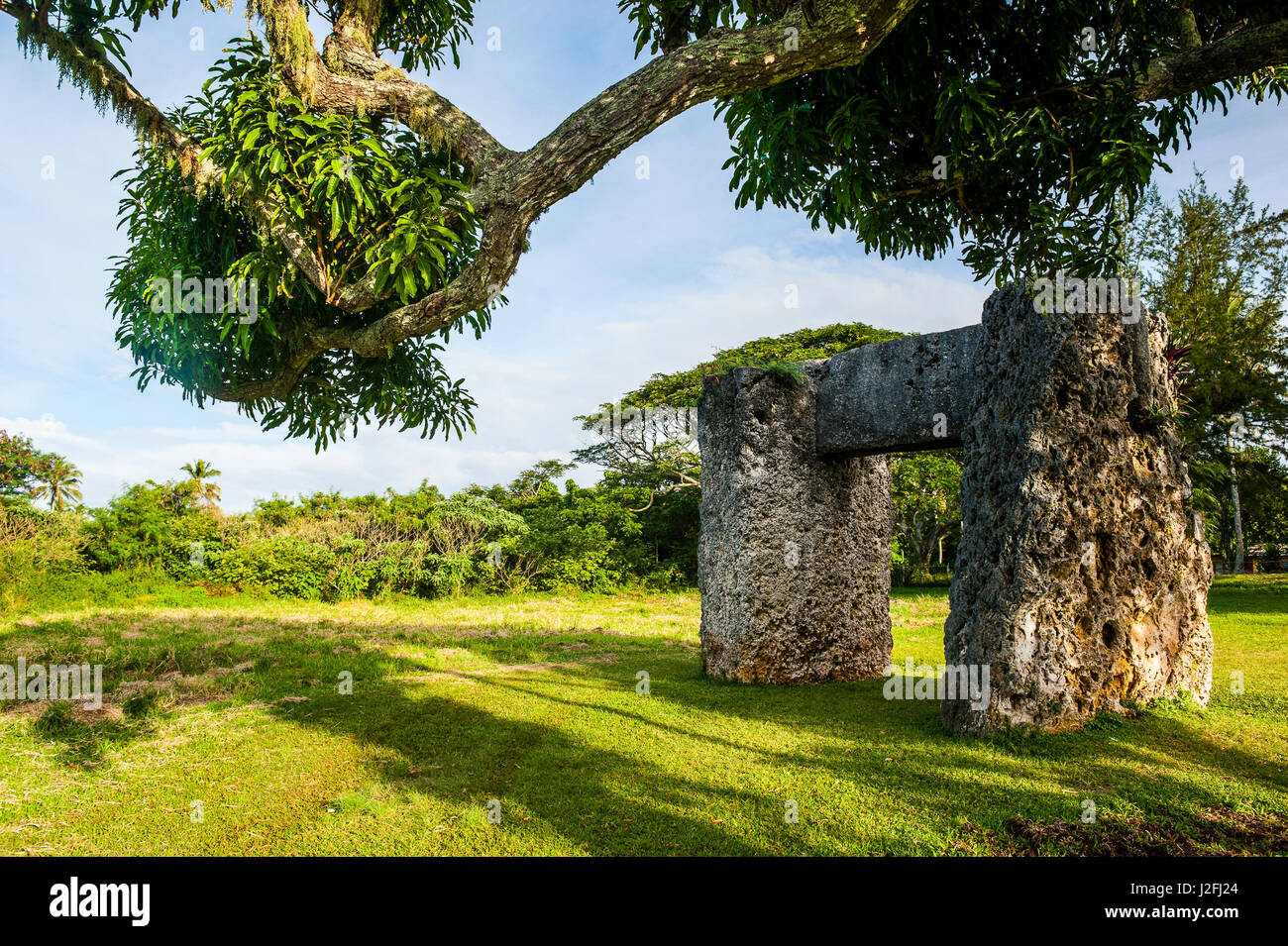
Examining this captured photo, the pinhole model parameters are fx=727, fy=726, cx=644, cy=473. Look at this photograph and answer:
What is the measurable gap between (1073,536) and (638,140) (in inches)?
200

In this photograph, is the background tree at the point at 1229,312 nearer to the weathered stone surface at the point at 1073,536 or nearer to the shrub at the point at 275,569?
the weathered stone surface at the point at 1073,536

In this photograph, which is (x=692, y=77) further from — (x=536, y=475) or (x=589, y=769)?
(x=536, y=475)

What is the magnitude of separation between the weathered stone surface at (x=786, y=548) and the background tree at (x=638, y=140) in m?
3.84

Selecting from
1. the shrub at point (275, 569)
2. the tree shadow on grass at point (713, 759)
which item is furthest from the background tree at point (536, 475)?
the tree shadow on grass at point (713, 759)

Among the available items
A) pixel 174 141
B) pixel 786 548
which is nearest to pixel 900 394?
pixel 786 548

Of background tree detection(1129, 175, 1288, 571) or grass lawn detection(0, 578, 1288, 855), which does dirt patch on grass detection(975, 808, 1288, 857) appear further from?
background tree detection(1129, 175, 1288, 571)

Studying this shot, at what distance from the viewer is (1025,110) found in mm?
5176

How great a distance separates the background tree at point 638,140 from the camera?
12.3 feet

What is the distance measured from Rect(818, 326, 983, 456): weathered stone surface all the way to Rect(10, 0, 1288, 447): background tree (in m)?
2.59

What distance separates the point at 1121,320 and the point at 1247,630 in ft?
30.4

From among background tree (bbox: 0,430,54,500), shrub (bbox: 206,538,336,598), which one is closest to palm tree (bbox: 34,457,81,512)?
background tree (bbox: 0,430,54,500)

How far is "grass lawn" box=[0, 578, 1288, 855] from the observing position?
4.55 m

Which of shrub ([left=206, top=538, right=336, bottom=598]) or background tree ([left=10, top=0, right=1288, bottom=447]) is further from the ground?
background tree ([left=10, top=0, right=1288, bottom=447])

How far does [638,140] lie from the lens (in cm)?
372
